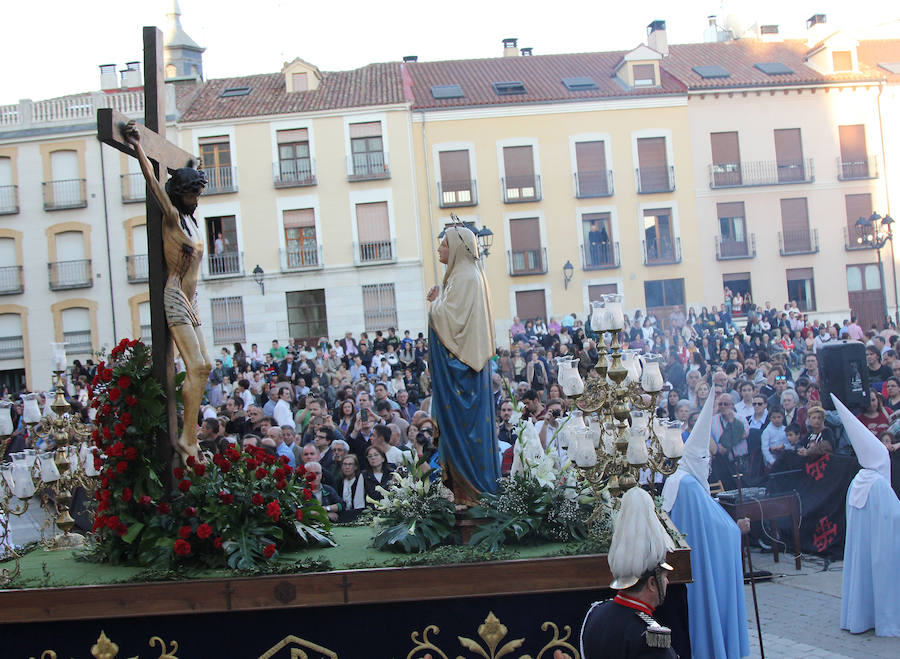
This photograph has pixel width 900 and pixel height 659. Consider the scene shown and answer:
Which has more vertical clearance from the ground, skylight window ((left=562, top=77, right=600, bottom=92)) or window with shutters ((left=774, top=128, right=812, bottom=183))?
skylight window ((left=562, top=77, right=600, bottom=92))

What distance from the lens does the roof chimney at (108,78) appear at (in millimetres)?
36062

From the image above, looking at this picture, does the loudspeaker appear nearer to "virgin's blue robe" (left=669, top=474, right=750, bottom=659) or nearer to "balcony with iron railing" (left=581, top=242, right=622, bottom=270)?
"virgin's blue robe" (left=669, top=474, right=750, bottom=659)

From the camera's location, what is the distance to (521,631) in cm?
495

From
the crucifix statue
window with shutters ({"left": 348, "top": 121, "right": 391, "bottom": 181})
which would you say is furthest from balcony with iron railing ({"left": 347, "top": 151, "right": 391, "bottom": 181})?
the crucifix statue

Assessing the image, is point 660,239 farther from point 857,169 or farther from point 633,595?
point 633,595

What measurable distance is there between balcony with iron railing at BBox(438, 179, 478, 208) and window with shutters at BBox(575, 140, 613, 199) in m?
3.94

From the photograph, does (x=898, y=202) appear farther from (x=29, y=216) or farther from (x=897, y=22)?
(x=29, y=216)

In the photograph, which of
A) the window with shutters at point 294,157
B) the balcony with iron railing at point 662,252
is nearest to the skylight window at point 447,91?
the window with shutters at point 294,157

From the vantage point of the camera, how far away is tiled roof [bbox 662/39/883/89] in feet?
110

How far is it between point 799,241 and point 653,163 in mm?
6560

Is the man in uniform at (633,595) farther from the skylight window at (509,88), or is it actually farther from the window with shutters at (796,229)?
the window with shutters at (796,229)

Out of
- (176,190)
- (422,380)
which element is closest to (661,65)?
(422,380)

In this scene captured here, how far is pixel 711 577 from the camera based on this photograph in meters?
6.61

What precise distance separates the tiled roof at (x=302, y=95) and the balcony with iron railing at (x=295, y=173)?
183 cm
